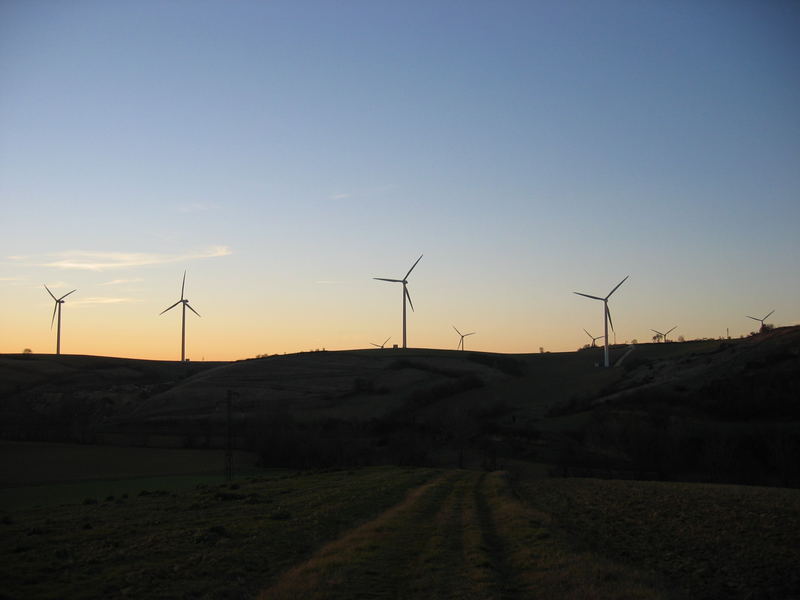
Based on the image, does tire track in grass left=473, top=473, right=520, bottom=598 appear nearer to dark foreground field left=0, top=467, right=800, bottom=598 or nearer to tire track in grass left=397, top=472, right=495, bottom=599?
dark foreground field left=0, top=467, right=800, bottom=598

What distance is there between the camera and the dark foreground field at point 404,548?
14.6 m

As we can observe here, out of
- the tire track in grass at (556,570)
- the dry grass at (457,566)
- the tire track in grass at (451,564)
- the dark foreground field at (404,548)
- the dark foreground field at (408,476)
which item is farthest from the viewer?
the dark foreground field at (408,476)

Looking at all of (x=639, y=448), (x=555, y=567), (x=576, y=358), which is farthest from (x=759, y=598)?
(x=576, y=358)

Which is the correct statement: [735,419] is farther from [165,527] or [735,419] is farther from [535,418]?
[165,527]

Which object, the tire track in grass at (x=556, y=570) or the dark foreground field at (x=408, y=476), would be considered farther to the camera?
the dark foreground field at (x=408, y=476)

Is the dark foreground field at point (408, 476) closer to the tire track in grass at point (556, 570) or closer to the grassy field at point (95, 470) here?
the tire track in grass at point (556, 570)

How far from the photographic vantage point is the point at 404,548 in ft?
62.9

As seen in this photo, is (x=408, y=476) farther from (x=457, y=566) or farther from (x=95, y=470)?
(x=457, y=566)

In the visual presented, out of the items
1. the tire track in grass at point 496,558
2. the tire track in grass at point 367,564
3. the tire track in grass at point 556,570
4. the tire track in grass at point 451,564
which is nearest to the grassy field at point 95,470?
the tire track in grass at point 367,564

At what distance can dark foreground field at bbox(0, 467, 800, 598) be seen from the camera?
1458 cm

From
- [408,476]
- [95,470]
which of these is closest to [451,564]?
[408,476]

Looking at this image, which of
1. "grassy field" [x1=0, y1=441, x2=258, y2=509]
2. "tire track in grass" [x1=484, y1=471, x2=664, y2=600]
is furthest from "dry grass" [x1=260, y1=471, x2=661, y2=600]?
"grassy field" [x1=0, y1=441, x2=258, y2=509]

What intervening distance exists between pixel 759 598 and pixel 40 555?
1622 centimetres

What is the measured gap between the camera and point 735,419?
8144 cm
